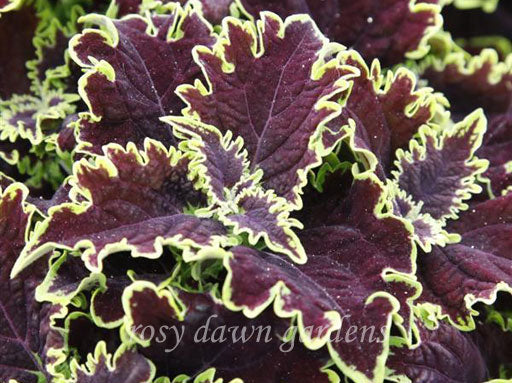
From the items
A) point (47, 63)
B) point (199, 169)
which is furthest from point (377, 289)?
point (47, 63)

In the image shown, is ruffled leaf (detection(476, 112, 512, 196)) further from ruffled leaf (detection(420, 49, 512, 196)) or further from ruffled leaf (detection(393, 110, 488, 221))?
ruffled leaf (detection(393, 110, 488, 221))

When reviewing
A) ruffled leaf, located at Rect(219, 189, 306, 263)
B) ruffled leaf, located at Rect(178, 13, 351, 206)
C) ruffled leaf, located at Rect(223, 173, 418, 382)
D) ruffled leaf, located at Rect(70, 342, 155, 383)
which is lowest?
ruffled leaf, located at Rect(70, 342, 155, 383)

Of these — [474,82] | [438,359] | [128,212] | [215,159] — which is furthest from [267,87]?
[474,82]

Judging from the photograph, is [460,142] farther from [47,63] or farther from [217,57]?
[47,63]

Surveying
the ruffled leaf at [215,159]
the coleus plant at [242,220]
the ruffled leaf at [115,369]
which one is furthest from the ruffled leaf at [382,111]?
the ruffled leaf at [115,369]

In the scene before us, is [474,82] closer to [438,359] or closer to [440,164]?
[440,164]

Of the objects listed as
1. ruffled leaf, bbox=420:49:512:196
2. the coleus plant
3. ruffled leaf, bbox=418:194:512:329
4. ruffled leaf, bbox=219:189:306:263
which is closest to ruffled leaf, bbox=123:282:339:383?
the coleus plant
